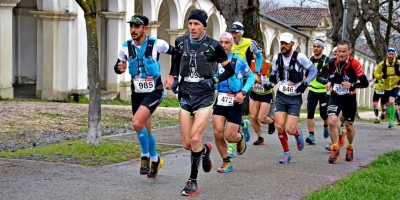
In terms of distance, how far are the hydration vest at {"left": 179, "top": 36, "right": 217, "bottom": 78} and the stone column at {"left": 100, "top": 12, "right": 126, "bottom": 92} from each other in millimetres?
20735

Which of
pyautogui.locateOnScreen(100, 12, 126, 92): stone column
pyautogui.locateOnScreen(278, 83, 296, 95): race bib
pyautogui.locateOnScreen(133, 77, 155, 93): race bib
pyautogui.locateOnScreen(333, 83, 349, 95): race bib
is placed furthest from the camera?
pyautogui.locateOnScreen(100, 12, 126, 92): stone column

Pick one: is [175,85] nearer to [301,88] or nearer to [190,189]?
[190,189]

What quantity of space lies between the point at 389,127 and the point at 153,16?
13.6 m

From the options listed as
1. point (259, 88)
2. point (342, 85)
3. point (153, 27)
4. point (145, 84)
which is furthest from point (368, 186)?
point (153, 27)

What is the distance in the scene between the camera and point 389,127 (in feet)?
68.4

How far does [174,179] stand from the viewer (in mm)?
9234

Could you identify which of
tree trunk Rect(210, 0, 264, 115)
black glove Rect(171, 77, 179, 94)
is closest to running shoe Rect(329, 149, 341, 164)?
black glove Rect(171, 77, 179, 94)

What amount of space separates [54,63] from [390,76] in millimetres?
11326

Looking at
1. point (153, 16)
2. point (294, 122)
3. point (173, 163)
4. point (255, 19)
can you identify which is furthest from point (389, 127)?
point (153, 16)

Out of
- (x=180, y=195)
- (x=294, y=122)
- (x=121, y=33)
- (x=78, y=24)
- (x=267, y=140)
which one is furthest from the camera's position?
(x=121, y=33)

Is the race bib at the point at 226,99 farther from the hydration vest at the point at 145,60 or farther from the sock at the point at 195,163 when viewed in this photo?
the sock at the point at 195,163

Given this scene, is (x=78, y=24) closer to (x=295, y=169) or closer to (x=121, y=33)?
(x=121, y=33)

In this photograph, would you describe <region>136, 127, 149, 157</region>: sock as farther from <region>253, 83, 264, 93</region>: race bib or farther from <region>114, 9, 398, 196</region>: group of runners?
<region>253, 83, 264, 93</region>: race bib

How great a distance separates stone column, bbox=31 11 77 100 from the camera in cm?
2545
